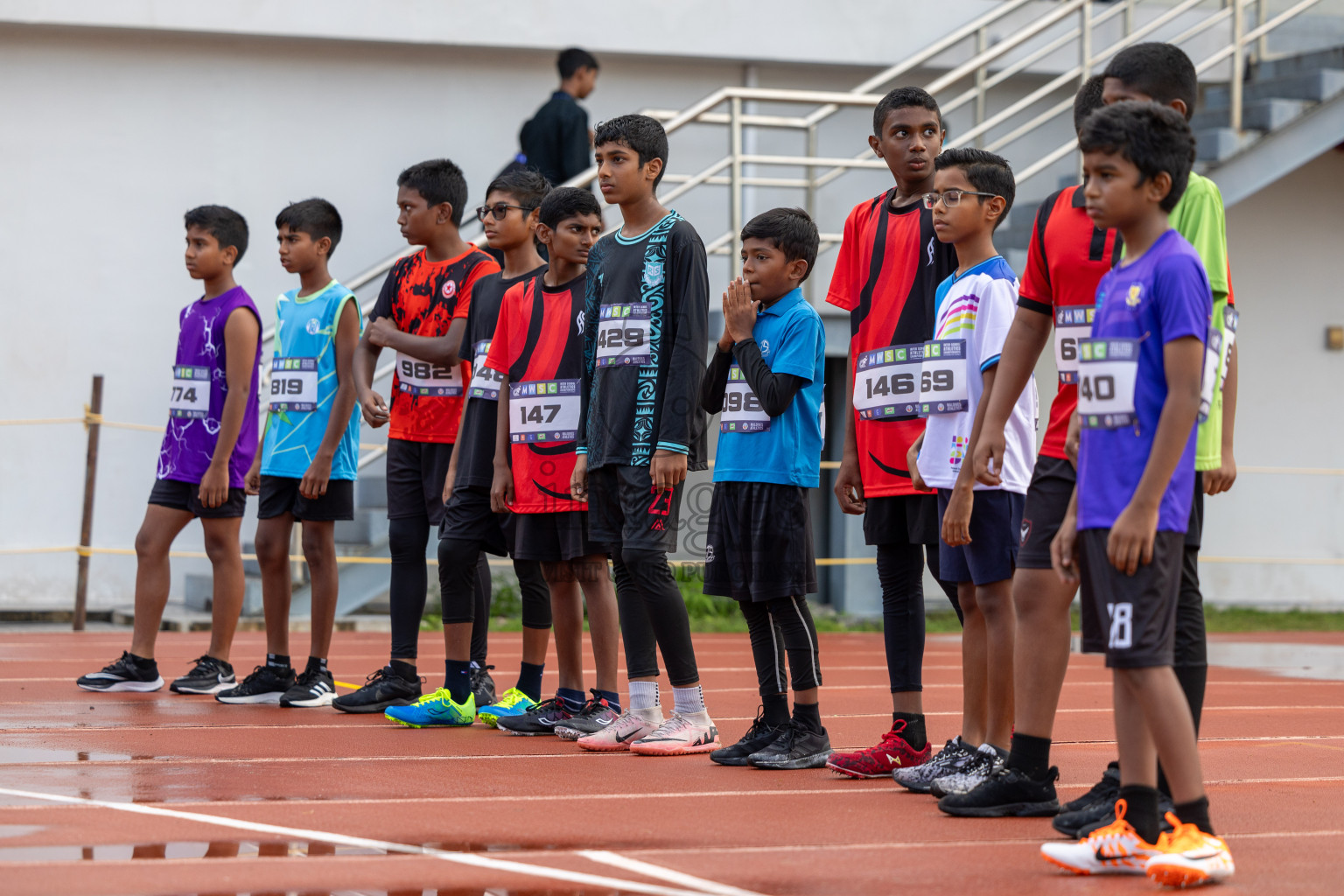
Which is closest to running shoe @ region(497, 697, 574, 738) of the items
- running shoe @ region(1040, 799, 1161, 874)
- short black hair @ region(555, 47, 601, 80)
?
running shoe @ region(1040, 799, 1161, 874)

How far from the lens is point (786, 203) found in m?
11.2

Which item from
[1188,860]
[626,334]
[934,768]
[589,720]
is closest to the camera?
[1188,860]

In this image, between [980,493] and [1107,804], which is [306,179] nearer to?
[980,493]

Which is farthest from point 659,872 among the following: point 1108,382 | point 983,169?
point 983,169

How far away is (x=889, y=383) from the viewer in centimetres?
441

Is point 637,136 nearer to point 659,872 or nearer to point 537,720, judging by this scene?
point 537,720

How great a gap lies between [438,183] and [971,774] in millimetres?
3161

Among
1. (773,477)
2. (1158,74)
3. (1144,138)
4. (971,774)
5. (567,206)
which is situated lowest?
(971,774)

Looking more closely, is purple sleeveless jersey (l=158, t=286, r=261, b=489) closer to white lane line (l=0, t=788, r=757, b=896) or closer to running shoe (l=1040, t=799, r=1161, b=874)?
white lane line (l=0, t=788, r=757, b=896)

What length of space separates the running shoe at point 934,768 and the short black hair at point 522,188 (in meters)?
2.51

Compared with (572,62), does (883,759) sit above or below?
below

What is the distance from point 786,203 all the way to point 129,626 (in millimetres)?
5480

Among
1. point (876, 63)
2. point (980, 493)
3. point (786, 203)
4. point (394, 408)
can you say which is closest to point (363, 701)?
point (394, 408)

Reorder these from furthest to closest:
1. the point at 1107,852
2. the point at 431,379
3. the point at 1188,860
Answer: the point at 431,379
the point at 1107,852
the point at 1188,860
